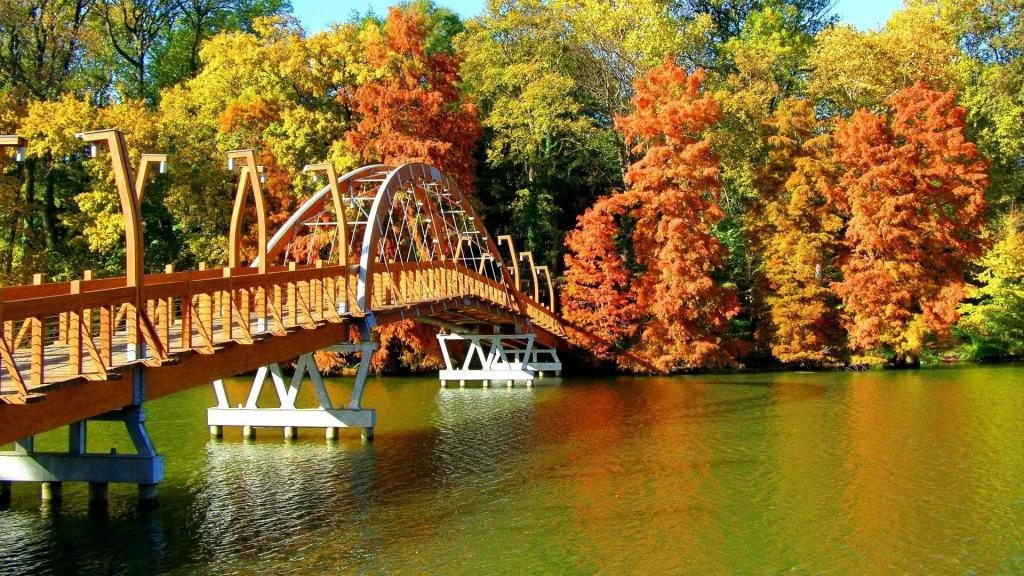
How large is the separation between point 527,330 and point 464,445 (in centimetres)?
1263

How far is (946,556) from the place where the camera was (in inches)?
467

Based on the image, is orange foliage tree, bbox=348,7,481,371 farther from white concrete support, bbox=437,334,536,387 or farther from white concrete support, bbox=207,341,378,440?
white concrete support, bbox=207,341,378,440

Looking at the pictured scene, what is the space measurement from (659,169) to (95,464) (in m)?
22.6

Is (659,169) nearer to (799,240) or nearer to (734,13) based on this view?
(799,240)

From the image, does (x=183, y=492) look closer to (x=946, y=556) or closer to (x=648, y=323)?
(x=946, y=556)

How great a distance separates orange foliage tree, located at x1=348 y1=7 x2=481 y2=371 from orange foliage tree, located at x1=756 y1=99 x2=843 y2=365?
33.7 ft

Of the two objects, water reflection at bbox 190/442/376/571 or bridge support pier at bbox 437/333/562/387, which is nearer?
Result: water reflection at bbox 190/442/376/571

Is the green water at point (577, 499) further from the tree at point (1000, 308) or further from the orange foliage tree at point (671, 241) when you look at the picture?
the tree at point (1000, 308)

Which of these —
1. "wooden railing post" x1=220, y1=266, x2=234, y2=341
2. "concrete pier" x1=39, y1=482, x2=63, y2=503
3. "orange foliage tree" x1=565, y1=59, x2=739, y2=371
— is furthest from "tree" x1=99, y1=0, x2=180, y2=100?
"concrete pier" x1=39, y1=482, x2=63, y2=503

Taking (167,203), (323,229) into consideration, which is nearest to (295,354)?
(323,229)

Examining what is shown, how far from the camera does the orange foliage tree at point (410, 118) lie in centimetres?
3167

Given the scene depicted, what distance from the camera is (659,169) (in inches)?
1276

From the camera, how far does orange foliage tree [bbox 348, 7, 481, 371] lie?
104 ft

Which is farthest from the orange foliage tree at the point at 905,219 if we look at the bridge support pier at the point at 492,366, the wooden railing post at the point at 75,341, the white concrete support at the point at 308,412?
the wooden railing post at the point at 75,341
